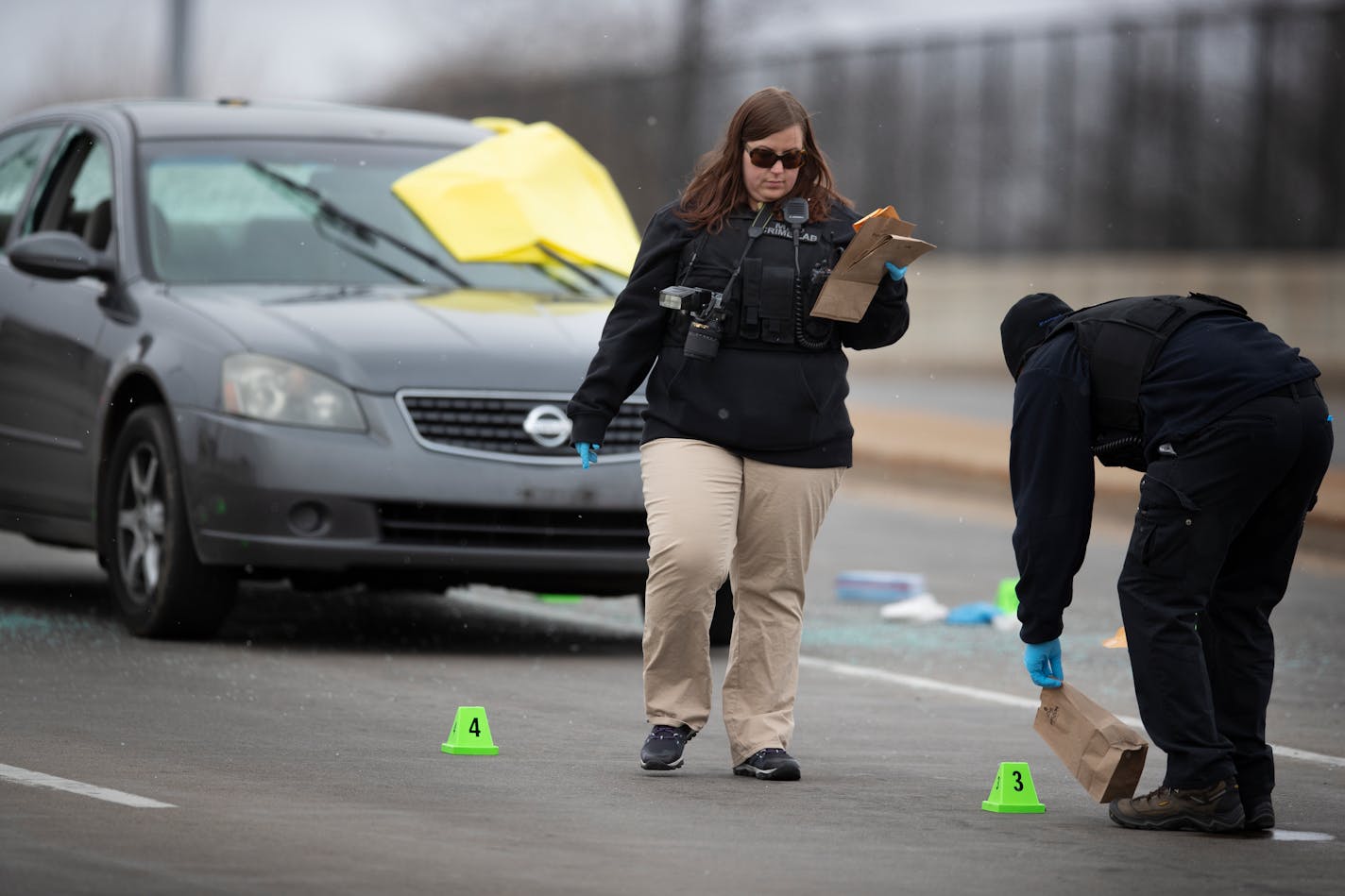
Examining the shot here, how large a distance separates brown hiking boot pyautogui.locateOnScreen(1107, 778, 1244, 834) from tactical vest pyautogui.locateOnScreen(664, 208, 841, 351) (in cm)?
150

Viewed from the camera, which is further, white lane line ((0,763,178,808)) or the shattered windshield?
the shattered windshield

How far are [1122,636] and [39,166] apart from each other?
18.7 feet

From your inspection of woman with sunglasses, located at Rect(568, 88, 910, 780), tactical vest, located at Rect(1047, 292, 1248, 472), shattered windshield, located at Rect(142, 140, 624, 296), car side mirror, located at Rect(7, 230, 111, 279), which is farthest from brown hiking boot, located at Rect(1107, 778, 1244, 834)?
car side mirror, located at Rect(7, 230, 111, 279)

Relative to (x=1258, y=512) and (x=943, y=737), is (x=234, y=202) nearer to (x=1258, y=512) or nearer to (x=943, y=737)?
(x=943, y=737)

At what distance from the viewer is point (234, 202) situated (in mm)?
10320

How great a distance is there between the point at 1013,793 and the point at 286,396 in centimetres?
334

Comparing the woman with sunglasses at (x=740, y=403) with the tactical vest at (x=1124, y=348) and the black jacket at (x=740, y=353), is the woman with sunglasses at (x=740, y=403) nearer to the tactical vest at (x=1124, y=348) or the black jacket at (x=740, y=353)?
the black jacket at (x=740, y=353)

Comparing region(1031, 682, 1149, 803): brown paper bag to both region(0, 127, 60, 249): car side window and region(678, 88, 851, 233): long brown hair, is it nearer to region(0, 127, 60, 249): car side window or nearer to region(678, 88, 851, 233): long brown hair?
region(678, 88, 851, 233): long brown hair

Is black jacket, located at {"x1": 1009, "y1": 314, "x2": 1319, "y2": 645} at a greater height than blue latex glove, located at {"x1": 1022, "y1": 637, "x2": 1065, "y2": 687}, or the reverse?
black jacket, located at {"x1": 1009, "y1": 314, "x2": 1319, "y2": 645}

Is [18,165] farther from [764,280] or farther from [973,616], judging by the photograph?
[764,280]

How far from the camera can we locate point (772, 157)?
7215 mm

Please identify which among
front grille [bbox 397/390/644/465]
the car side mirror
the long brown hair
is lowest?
front grille [bbox 397/390/644/465]

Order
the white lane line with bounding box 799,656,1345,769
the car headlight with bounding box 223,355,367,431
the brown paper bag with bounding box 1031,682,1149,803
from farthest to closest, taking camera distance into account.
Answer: the car headlight with bounding box 223,355,367,431, the white lane line with bounding box 799,656,1345,769, the brown paper bag with bounding box 1031,682,1149,803

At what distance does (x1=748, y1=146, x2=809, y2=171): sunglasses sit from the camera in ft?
23.6
